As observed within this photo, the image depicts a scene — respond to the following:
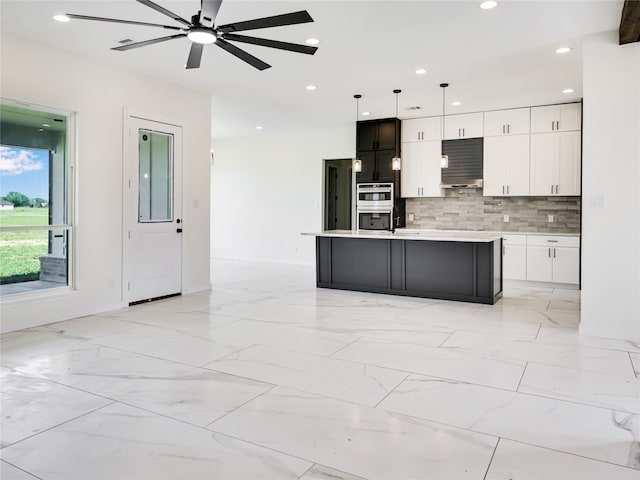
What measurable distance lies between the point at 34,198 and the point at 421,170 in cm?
593

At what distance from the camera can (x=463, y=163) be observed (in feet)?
25.6

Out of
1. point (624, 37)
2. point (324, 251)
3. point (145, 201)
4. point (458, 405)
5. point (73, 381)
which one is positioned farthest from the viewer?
point (324, 251)

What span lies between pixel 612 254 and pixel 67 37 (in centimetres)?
552

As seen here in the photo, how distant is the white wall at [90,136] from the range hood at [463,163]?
4.47 metres

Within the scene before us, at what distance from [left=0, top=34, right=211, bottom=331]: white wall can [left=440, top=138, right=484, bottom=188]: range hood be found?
14.7 feet

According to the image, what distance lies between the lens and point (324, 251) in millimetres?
6836

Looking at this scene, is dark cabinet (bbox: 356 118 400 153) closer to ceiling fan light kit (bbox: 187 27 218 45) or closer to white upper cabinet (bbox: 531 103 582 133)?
white upper cabinet (bbox: 531 103 582 133)

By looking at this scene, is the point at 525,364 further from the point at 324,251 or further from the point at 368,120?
the point at 368,120

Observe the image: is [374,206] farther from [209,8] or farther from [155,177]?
[209,8]

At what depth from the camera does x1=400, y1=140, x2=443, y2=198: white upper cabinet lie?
8070mm

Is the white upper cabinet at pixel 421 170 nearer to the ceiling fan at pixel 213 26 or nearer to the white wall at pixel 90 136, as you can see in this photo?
the white wall at pixel 90 136

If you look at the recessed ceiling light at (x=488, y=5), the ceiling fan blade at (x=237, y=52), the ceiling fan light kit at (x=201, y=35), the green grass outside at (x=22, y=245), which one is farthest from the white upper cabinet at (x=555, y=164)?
the green grass outside at (x=22, y=245)

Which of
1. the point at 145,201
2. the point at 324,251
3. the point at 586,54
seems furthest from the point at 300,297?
the point at 586,54

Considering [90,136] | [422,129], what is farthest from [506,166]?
[90,136]
